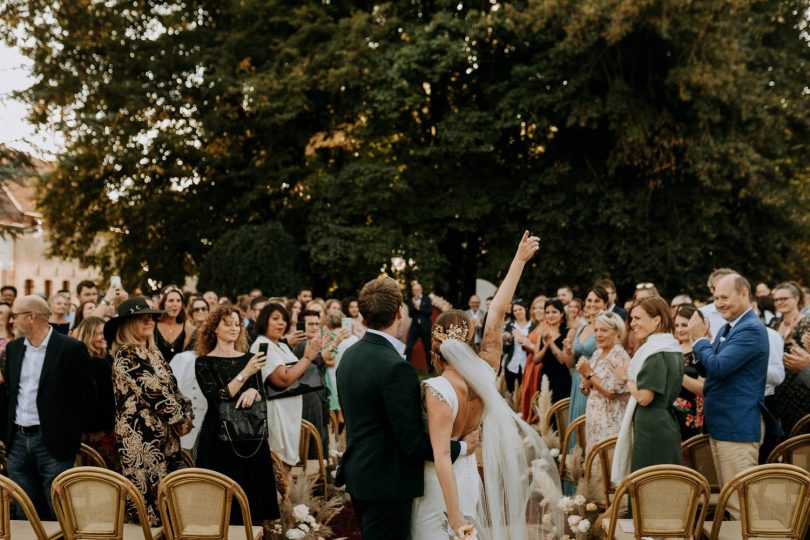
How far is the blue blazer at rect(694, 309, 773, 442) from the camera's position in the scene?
622 centimetres

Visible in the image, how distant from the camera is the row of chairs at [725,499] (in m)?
4.79

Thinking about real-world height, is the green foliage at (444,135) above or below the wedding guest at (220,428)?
above

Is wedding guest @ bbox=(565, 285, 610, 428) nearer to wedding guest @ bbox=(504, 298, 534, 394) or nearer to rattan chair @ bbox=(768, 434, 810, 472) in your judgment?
rattan chair @ bbox=(768, 434, 810, 472)

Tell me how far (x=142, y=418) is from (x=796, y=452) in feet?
14.8

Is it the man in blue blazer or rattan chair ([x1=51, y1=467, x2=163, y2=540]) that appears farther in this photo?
the man in blue blazer

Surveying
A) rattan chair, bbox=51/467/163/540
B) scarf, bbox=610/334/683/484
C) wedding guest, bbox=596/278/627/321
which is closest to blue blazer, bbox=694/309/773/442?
scarf, bbox=610/334/683/484

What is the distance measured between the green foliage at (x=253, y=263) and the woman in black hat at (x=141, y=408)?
16338 millimetres

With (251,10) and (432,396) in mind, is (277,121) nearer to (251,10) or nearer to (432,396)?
(251,10)

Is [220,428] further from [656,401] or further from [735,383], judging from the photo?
[735,383]

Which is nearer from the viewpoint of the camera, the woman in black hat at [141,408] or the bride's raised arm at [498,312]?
the bride's raised arm at [498,312]

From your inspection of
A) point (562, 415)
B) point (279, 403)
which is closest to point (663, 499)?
point (279, 403)

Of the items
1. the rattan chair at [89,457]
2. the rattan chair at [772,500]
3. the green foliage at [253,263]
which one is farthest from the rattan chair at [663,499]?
the green foliage at [253,263]

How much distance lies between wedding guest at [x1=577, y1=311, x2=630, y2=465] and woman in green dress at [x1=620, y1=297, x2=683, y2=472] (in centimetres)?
110

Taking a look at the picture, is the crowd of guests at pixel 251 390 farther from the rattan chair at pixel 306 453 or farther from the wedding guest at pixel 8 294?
the wedding guest at pixel 8 294
